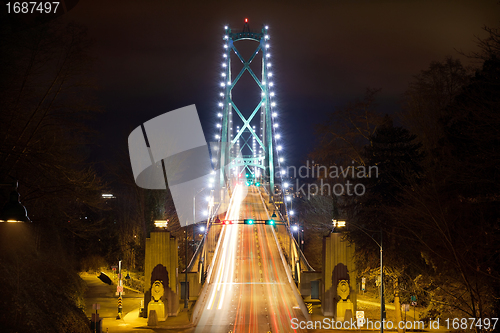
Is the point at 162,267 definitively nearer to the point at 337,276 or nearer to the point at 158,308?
the point at 158,308

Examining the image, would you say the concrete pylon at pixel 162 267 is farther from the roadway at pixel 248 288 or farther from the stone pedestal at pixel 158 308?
the roadway at pixel 248 288

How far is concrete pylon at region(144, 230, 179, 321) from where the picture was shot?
84.1 feet

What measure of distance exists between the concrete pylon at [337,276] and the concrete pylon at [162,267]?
331 inches

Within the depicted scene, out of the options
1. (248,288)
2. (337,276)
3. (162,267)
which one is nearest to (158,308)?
(162,267)

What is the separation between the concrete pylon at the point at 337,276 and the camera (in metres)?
24.6

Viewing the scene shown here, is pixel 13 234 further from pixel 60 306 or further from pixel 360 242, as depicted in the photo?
pixel 360 242

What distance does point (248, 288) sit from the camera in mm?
31203

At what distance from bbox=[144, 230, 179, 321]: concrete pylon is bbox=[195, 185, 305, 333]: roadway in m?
2.21

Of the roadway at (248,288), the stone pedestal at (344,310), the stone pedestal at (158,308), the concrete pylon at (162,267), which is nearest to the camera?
the roadway at (248,288)

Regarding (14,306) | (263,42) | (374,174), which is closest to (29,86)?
(14,306)

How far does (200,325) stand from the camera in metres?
23.4

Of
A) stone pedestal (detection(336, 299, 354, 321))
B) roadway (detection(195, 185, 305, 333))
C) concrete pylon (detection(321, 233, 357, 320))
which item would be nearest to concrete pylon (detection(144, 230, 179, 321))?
roadway (detection(195, 185, 305, 333))

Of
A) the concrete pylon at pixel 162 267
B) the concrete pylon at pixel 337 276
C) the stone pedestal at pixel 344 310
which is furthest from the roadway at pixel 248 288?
the concrete pylon at pixel 162 267

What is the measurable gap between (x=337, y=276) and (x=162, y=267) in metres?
9.59
